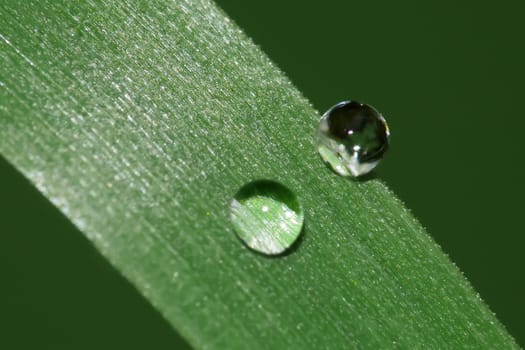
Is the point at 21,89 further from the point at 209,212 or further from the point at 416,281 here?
the point at 416,281

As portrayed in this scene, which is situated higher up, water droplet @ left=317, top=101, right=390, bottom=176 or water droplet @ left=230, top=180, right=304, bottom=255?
water droplet @ left=317, top=101, right=390, bottom=176

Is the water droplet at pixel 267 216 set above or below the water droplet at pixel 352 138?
below

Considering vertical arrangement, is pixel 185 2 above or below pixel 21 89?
above

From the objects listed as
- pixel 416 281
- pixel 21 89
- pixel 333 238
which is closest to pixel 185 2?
pixel 21 89
